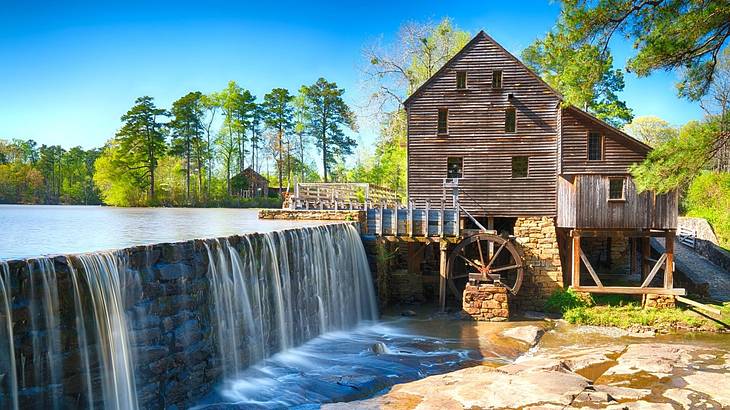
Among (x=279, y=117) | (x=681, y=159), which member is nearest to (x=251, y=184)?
(x=279, y=117)

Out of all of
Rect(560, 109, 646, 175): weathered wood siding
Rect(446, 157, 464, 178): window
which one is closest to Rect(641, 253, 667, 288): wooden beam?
Rect(560, 109, 646, 175): weathered wood siding

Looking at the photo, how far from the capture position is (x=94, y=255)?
24.6ft

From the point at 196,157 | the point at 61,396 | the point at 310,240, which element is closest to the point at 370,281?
the point at 310,240

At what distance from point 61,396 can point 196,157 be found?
5023 cm

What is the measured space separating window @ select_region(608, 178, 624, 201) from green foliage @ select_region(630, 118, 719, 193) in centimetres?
768

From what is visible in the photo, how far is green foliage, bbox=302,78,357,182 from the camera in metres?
51.8

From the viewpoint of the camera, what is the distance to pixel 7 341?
6.13 m

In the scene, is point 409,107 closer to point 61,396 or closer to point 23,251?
point 23,251

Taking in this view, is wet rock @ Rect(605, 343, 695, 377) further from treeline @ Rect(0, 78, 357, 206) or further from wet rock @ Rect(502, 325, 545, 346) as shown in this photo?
A: treeline @ Rect(0, 78, 357, 206)

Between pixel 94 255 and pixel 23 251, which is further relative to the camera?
pixel 23 251

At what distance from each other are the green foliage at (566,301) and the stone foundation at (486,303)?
238 centimetres

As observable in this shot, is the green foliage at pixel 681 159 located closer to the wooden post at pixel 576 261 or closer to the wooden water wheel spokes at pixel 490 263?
the wooden post at pixel 576 261

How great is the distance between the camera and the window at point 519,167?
21375mm

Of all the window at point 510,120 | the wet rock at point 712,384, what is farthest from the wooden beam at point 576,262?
the wet rock at point 712,384
